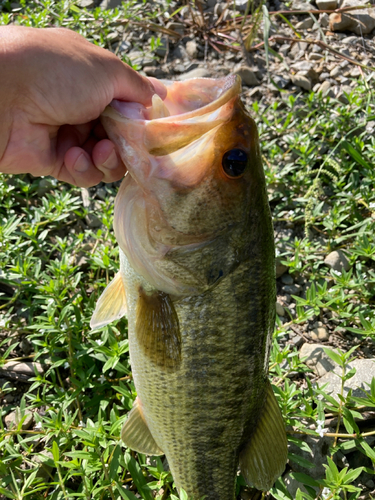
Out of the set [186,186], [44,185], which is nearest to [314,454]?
[186,186]

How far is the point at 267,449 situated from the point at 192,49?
4853 mm

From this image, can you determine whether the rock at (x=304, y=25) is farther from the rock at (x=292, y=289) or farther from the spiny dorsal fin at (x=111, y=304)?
the spiny dorsal fin at (x=111, y=304)

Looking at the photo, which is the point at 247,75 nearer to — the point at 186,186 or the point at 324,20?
the point at 324,20

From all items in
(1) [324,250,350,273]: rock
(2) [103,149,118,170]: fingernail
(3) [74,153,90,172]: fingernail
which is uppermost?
(2) [103,149,118,170]: fingernail

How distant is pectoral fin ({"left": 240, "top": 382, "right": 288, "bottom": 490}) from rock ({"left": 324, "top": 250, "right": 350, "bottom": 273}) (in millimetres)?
1795

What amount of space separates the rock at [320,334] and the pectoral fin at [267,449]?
138cm

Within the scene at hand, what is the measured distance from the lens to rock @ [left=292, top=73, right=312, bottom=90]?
16.6 ft

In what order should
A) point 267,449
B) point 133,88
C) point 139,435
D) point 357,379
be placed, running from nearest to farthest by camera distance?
point 133,88 < point 267,449 < point 139,435 < point 357,379

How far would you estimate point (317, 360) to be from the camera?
316 cm

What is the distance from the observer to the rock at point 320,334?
11.1 ft

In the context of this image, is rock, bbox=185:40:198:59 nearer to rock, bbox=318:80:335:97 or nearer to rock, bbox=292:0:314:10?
rock, bbox=292:0:314:10

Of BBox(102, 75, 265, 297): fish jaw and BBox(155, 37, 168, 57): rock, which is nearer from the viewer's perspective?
BBox(102, 75, 265, 297): fish jaw

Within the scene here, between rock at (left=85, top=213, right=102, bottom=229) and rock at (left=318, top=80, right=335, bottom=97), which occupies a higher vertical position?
rock at (left=318, top=80, right=335, bottom=97)

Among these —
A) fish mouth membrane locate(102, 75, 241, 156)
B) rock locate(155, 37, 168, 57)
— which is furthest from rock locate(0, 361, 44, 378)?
rock locate(155, 37, 168, 57)
